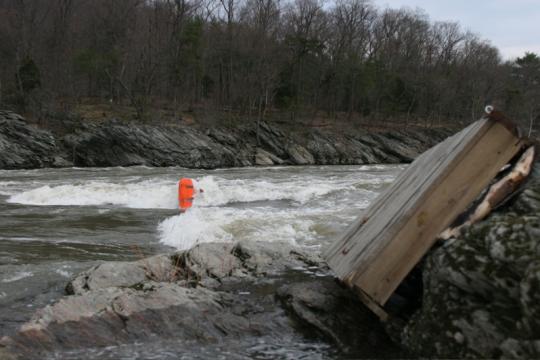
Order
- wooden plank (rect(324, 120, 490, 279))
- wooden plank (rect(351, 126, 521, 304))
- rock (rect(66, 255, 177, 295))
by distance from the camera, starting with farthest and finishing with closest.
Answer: rock (rect(66, 255, 177, 295)), wooden plank (rect(324, 120, 490, 279)), wooden plank (rect(351, 126, 521, 304))

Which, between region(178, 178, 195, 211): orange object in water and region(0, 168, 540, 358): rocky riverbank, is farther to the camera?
region(178, 178, 195, 211): orange object in water

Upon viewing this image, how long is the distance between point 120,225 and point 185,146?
28553 millimetres

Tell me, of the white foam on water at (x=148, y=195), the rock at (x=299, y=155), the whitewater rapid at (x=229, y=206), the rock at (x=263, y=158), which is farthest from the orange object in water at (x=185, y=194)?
the rock at (x=299, y=155)

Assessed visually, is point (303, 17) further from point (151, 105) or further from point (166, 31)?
point (151, 105)

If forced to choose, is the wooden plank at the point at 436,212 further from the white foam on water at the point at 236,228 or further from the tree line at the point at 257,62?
the tree line at the point at 257,62

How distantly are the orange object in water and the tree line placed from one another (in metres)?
27.5

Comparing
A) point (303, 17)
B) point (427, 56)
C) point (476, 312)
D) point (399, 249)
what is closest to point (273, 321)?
point (399, 249)

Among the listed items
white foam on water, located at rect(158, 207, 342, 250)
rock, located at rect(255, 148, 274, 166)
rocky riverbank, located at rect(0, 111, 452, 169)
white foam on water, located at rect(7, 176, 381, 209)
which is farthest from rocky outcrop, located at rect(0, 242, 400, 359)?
rock, located at rect(255, 148, 274, 166)

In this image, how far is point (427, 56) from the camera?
7094 centimetres

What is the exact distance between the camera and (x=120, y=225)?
11.7m

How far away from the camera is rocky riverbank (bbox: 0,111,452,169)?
1350 inches

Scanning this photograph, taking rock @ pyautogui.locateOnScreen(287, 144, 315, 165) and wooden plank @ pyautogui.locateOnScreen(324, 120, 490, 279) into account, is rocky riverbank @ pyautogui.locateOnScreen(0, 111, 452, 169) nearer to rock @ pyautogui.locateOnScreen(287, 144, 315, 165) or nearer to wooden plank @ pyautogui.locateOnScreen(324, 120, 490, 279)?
rock @ pyautogui.locateOnScreen(287, 144, 315, 165)

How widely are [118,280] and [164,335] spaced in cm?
152

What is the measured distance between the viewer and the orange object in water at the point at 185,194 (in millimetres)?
16328
